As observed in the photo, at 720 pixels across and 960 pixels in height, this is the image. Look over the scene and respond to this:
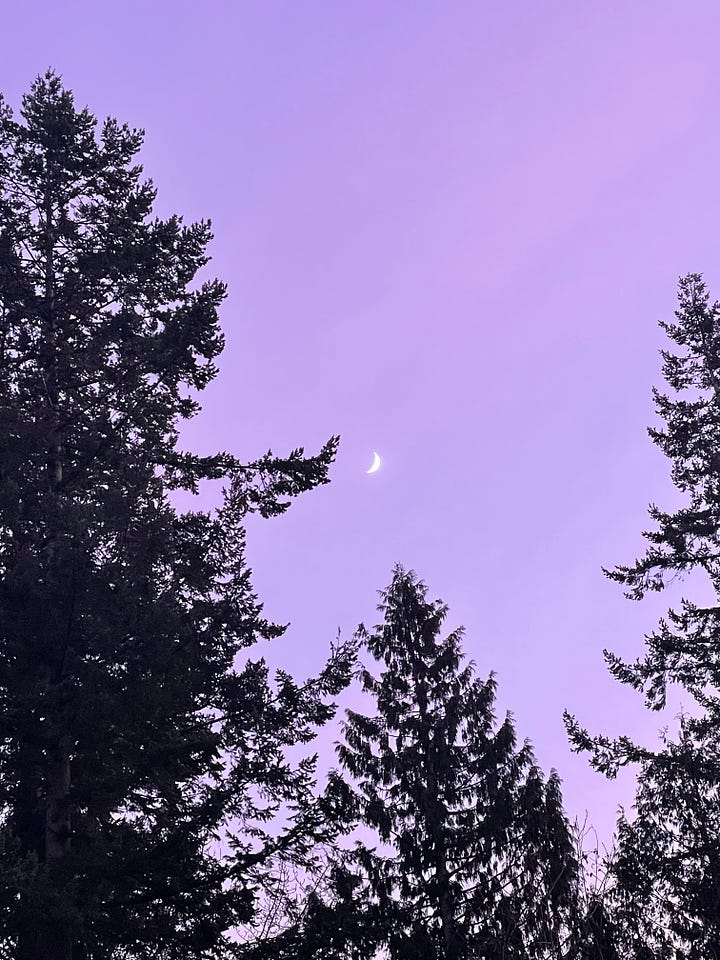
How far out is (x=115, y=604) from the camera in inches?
419

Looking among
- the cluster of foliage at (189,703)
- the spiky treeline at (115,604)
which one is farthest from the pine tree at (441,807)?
the spiky treeline at (115,604)

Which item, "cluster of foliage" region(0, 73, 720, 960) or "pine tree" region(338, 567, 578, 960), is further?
"pine tree" region(338, 567, 578, 960)

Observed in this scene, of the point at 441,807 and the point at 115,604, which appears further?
the point at 441,807

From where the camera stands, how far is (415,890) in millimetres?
19344

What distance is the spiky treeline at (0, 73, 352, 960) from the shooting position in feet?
33.5

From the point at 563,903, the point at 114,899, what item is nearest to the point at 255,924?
the point at 114,899

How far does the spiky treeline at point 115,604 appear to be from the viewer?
33.5 feet

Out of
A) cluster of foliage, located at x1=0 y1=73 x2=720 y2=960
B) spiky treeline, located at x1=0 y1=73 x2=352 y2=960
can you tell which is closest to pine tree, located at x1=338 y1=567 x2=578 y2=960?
cluster of foliage, located at x1=0 y1=73 x2=720 y2=960

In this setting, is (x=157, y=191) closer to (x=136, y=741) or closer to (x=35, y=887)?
(x=136, y=741)

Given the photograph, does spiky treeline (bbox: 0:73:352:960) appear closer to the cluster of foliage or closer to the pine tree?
the cluster of foliage

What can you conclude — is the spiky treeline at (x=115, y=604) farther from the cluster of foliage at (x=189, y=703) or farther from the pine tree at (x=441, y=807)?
the pine tree at (x=441, y=807)

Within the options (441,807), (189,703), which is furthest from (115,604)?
(441,807)

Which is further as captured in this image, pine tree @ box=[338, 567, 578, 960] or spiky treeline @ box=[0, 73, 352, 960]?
pine tree @ box=[338, 567, 578, 960]

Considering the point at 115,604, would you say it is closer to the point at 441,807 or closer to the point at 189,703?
the point at 189,703
